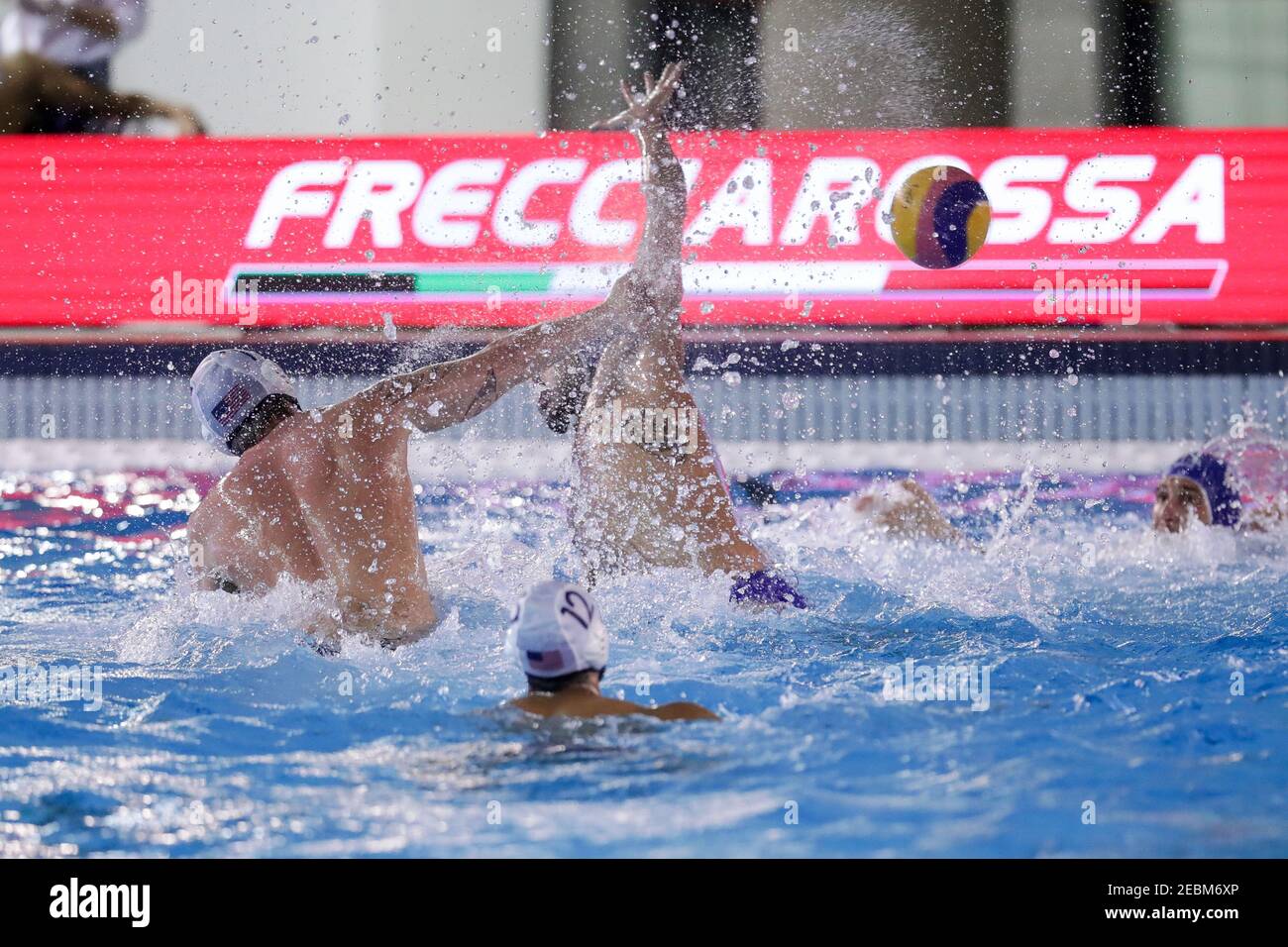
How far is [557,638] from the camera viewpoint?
8.29 ft

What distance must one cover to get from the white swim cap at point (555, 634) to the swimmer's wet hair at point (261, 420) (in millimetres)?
961

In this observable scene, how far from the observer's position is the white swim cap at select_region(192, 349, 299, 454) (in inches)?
123

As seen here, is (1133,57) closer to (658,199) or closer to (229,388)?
(658,199)

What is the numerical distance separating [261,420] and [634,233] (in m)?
4.42

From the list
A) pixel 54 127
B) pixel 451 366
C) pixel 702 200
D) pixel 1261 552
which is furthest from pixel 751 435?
pixel 54 127

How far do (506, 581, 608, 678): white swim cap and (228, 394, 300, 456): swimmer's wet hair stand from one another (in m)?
0.96

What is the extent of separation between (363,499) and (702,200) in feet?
15.4

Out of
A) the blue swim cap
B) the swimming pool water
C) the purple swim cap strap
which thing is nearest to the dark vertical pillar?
the blue swim cap

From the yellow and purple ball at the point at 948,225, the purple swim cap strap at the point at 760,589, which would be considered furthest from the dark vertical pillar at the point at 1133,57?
the purple swim cap strap at the point at 760,589

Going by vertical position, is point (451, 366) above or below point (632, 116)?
below

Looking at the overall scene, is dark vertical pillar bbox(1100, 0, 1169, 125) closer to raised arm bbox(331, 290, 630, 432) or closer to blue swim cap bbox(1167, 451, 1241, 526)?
blue swim cap bbox(1167, 451, 1241, 526)

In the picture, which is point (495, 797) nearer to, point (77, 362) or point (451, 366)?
point (451, 366)

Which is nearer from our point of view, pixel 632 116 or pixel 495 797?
pixel 495 797

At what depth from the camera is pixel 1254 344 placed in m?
7.18
